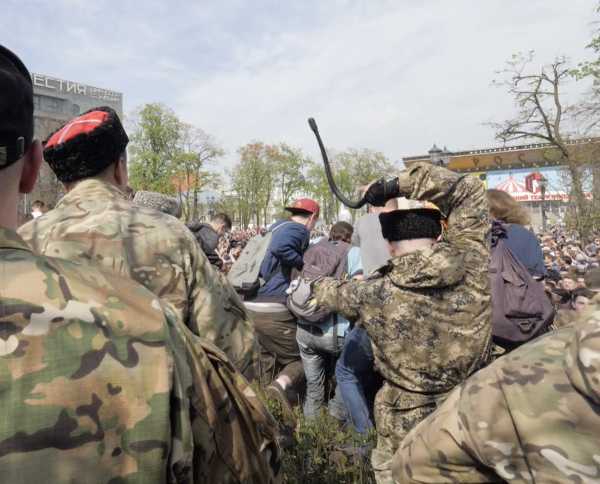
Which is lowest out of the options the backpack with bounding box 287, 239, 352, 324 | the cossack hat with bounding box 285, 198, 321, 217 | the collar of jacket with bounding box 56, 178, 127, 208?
the backpack with bounding box 287, 239, 352, 324

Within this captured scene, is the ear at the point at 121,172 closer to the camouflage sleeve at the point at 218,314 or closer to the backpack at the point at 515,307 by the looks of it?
the camouflage sleeve at the point at 218,314

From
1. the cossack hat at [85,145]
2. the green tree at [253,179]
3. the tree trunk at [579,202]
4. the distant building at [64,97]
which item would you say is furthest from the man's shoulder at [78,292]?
the distant building at [64,97]

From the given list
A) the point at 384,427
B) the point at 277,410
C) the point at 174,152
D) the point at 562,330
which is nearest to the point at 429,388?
the point at 384,427

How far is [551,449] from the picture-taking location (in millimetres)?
1221

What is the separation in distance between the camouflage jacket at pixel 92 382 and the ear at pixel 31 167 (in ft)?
0.44

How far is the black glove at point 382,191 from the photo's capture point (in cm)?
263

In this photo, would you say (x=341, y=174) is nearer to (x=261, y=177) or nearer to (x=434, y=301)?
(x=261, y=177)

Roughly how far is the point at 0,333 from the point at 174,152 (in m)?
44.8

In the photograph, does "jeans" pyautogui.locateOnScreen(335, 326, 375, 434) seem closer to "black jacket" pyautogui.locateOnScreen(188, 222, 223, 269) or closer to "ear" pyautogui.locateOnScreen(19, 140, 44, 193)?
"black jacket" pyautogui.locateOnScreen(188, 222, 223, 269)

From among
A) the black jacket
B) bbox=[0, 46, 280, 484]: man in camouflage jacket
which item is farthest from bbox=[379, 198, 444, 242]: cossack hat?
the black jacket

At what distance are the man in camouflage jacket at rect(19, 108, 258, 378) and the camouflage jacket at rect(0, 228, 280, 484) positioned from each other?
0.83 metres

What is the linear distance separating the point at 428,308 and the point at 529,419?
4.35ft

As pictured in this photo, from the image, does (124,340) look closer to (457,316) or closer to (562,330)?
(562,330)

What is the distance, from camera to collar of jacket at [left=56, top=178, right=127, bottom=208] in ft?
6.54
